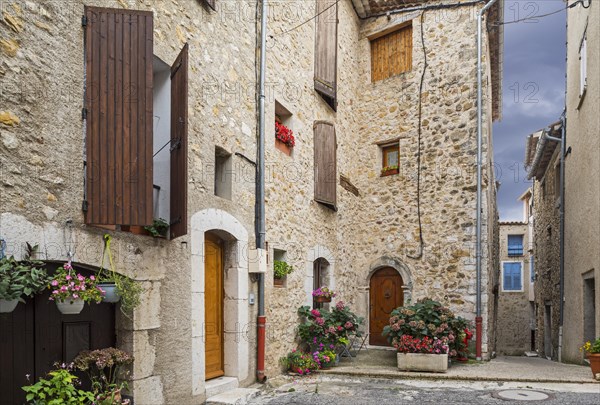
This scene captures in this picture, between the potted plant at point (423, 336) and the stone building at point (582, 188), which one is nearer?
the potted plant at point (423, 336)

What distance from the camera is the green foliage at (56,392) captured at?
3629 mm

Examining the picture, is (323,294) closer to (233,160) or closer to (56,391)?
(233,160)

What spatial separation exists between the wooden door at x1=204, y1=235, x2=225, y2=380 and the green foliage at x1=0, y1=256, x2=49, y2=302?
Result: 269cm

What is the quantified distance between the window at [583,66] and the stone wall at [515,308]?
41.1ft

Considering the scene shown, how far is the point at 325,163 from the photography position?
904 centimetres

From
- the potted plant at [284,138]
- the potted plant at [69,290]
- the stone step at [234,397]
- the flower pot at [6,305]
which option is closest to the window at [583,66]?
the potted plant at [284,138]

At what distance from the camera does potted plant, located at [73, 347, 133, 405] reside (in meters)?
4.11

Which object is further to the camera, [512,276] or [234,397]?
[512,276]

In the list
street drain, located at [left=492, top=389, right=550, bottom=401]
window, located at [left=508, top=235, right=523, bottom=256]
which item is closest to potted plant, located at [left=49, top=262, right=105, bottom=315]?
street drain, located at [left=492, top=389, right=550, bottom=401]

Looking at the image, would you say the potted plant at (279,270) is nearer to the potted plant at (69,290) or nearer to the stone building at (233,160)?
the stone building at (233,160)

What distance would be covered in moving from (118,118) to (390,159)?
7.19 meters

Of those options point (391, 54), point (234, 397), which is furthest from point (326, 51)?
point (234, 397)

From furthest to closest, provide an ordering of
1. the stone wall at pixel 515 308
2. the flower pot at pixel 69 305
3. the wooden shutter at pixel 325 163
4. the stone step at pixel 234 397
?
the stone wall at pixel 515 308, the wooden shutter at pixel 325 163, the stone step at pixel 234 397, the flower pot at pixel 69 305

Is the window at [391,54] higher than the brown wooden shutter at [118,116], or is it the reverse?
the window at [391,54]
